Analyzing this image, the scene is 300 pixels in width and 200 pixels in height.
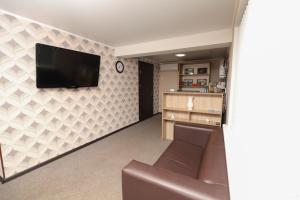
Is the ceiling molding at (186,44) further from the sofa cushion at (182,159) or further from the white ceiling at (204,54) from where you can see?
the sofa cushion at (182,159)

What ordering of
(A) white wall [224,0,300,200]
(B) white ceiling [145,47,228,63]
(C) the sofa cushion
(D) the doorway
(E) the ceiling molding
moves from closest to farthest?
(A) white wall [224,0,300,200] → (C) the sofa cushion → (E) the ceiling molding → (B) white ceiling [145,47,228,63] → (D) the doorway

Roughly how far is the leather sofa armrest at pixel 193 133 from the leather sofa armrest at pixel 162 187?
4.00ft

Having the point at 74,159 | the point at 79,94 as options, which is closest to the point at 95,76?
the point at 79,94

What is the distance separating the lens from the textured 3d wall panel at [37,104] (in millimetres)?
1864

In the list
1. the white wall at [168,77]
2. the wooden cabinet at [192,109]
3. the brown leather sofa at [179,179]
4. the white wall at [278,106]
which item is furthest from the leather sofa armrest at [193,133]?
the white wall at [168,77]

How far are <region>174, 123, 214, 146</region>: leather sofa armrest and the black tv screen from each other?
194 cm

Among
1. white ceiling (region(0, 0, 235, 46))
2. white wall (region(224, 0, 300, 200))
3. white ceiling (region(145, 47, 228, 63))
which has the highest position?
white ceiling (region(145, 47, 228, 63))

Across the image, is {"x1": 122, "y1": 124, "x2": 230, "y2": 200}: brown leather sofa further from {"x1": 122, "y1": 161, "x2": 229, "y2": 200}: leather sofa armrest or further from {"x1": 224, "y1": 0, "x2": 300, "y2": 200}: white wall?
{"x1": 224, "y1": 0, "x2": 300, "y2": 200}: white wall

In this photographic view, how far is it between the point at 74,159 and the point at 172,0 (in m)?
2.77

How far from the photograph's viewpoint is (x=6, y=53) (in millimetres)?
1820

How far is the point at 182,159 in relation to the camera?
5.83 feet

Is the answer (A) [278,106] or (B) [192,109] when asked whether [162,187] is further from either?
(B) [192,109]

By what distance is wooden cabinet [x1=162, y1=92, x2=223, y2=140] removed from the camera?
9.26 ft

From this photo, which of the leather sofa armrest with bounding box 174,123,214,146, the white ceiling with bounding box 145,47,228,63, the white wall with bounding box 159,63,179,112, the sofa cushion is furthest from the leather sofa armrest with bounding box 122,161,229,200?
the white wall with bounding box 159,63,179,112
